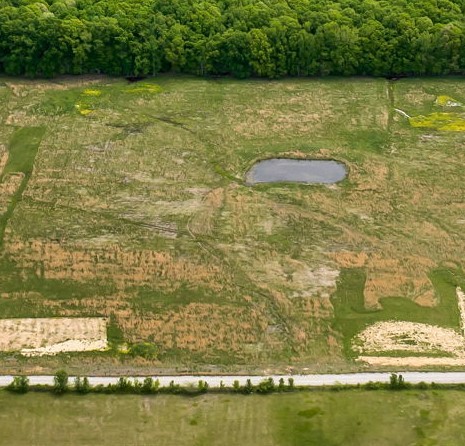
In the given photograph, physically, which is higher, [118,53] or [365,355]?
[118,53]

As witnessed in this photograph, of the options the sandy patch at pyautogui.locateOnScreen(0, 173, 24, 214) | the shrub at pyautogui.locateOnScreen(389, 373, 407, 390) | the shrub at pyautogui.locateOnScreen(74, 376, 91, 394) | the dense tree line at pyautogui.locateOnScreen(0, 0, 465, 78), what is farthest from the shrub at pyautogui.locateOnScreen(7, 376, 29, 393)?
the dense tree line at pyautogui.locateOnScreen(0, 0, 465, 78)

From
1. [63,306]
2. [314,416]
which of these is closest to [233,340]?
[314,416]

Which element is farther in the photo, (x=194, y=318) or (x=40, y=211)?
(x=40, y=211)

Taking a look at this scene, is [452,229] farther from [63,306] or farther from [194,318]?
[63,306]

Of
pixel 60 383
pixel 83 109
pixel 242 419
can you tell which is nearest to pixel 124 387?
pixel 60 383

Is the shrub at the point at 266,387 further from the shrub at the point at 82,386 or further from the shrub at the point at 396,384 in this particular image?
the shrub at the point at 82,386

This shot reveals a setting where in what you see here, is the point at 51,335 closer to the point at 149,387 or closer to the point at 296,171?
the point at 149,387

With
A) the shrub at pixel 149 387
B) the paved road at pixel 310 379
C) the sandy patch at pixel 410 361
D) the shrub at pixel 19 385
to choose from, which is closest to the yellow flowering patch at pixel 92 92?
the paved road at pixel 310 379
